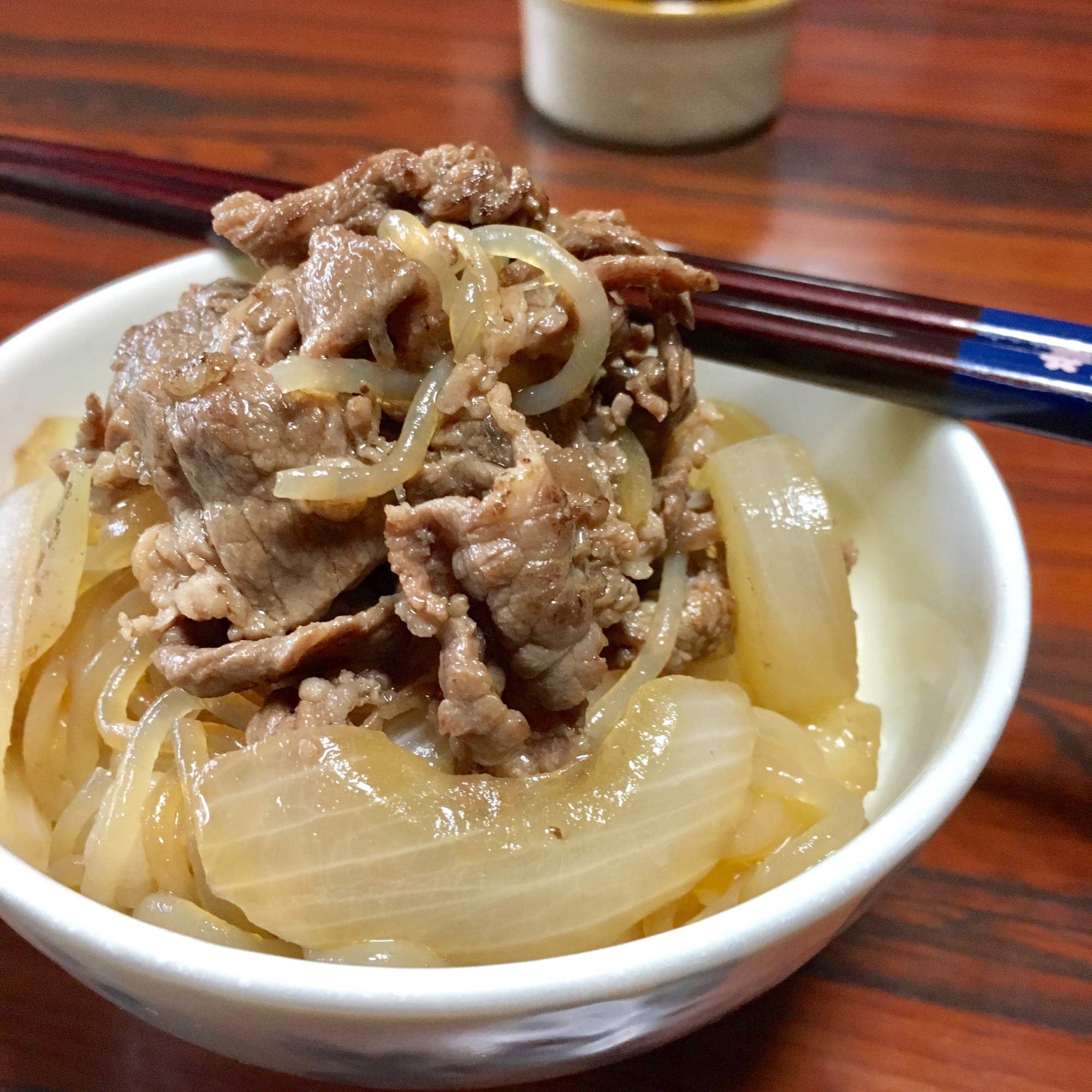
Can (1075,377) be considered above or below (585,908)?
above

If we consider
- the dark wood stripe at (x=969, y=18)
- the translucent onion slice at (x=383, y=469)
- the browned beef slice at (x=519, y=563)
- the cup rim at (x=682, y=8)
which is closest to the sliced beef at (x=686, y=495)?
the browned beef slice at (x=519, y=563)

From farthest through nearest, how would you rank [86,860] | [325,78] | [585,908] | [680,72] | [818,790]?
[325,78]
[680,72]
[818,790]
[86,860]
[585,908]

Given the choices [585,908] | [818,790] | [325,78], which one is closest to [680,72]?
[325,78]

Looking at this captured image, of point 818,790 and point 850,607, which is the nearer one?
point 818,790

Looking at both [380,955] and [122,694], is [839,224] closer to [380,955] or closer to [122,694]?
[122,694]

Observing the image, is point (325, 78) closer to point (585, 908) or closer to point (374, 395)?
point (374, 395)

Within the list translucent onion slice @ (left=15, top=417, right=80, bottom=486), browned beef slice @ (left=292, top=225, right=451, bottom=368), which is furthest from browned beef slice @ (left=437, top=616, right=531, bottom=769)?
translucent onion slice @ (left=15, top=417, right=80, bottom=486)

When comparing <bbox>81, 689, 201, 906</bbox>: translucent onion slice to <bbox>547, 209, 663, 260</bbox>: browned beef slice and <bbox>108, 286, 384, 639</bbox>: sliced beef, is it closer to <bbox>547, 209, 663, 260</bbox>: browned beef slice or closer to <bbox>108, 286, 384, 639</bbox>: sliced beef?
<bbox>108, 286, 384, 639</bbox>: sliced beef
